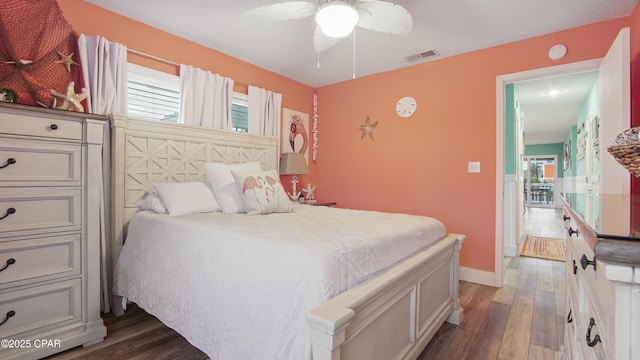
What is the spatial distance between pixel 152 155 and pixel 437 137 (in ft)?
9.73

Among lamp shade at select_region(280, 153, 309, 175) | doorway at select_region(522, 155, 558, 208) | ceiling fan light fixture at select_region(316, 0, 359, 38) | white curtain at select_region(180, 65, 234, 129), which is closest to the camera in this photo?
ceiling fan light fixture at select_region(316, 0, 359, 38)

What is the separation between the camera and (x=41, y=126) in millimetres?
1700

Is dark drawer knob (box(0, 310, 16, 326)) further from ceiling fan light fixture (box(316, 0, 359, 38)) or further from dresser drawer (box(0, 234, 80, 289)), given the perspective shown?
ceiling fan light fixture (box(316, 0, 359, 38))

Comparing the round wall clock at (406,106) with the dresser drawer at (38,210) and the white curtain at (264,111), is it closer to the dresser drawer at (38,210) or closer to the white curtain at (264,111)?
the white curtain at (264,111)

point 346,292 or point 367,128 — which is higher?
point 367,128

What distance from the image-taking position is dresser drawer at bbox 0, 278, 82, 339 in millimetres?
1612

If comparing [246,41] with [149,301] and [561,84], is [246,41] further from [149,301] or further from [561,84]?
[561,84]

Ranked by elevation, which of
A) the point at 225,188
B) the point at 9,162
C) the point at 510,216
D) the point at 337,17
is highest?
the point at 337,17

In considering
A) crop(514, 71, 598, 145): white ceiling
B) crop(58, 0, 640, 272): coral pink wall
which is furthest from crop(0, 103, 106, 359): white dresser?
crop(514, 71, 598, 145): white ceiling

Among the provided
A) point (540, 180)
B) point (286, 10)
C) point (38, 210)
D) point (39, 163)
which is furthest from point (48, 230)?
point (540, 180)

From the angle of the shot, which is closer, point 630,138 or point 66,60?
point 630,138

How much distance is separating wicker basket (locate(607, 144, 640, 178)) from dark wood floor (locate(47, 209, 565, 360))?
1.40 meters

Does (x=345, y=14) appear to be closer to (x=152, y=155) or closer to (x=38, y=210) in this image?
(x=152, y=155)

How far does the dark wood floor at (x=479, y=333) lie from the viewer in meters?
1.82
